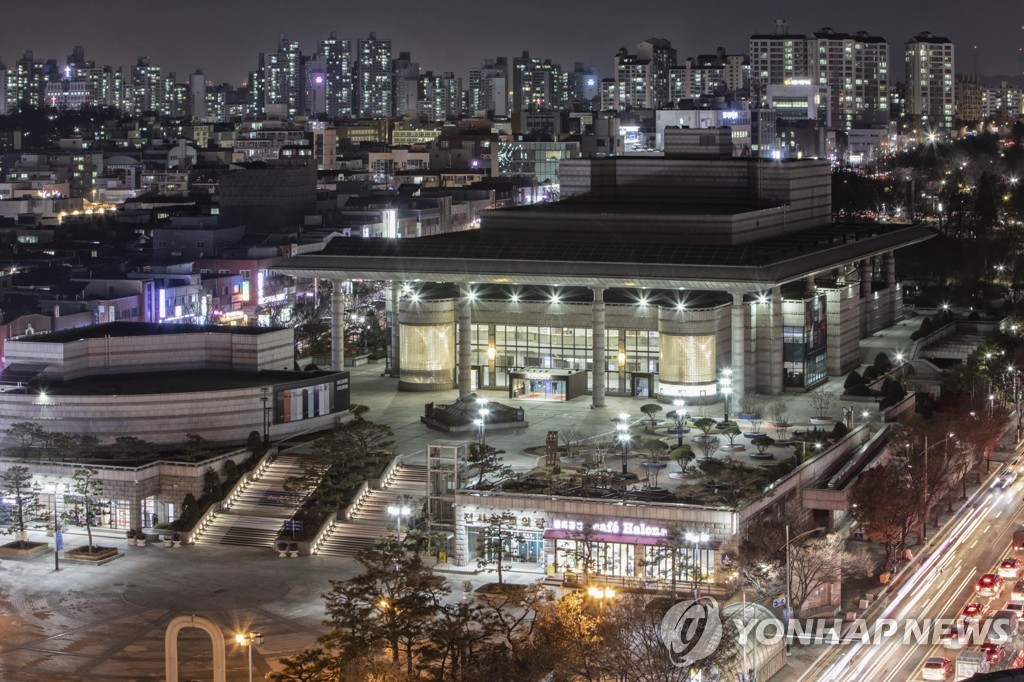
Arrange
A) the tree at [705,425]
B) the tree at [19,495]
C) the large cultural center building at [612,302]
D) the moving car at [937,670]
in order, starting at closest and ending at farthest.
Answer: the moving car at [937,670] < the tree at [19,495] < the tree at [705,425] < the large cultural center building at [612,302]

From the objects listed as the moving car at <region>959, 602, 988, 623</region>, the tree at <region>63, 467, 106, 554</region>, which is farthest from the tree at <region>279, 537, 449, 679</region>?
the tree at <region>63, 467, 106, 554</region>

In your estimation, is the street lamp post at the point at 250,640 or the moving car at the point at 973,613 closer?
the street lamp post at the point at 250,640

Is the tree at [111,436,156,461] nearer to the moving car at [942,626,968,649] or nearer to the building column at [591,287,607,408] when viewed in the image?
the building column at [591,287,607,408]

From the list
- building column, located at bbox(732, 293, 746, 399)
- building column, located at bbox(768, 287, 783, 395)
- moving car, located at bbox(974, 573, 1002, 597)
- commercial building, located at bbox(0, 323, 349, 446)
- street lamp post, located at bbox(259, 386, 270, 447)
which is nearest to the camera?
moving car, located at bbox(974, 573, 1002, 597)

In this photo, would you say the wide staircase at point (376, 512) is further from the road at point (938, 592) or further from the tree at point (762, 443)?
the road at point (938, 592)

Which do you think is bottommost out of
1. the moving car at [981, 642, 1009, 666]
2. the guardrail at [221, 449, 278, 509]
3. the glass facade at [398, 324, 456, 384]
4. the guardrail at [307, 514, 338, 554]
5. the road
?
the road

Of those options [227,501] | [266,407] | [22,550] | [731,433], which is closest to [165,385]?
[266,407]

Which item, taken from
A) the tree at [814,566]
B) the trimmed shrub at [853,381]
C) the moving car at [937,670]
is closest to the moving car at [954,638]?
the moving car at [937,670]
